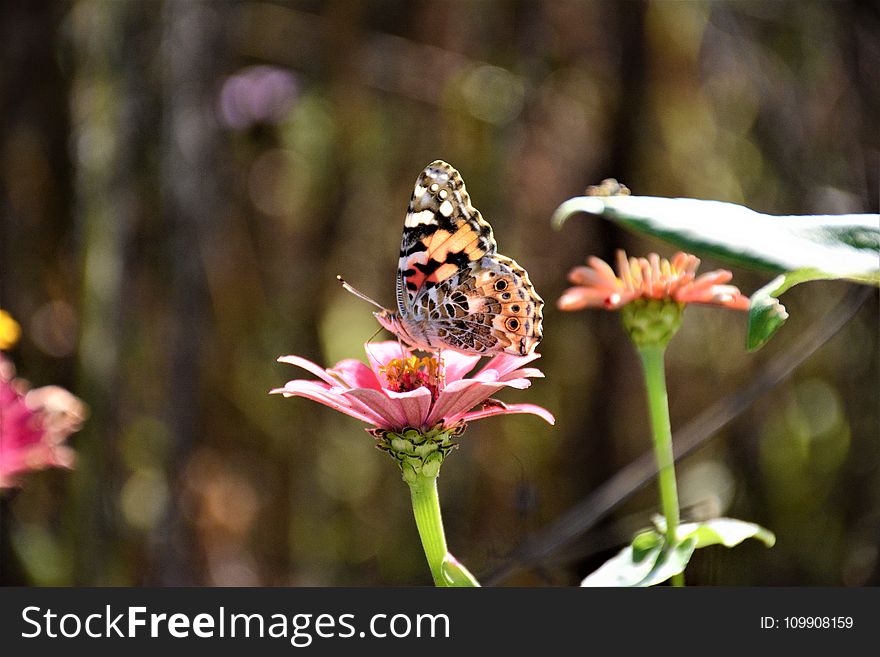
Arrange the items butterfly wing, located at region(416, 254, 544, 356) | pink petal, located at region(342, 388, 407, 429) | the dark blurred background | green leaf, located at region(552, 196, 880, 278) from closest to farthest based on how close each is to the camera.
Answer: green leaf, located at region(552, 196, 880, 278) < pink petal, located at region(342, 388, 407, 429) < butterfly wing, located at region(416, 254, 544, 356) < the dark blurred background

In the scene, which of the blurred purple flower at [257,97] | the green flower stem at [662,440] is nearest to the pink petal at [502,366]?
the green flower stem at [662,440]

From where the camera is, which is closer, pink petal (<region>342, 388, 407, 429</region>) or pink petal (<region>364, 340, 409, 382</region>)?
pink petal (<region>342, 388, 407, 429</region>)

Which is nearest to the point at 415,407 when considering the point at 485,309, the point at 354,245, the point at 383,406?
the point at 383,406

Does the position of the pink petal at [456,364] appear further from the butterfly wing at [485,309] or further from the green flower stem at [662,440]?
the green flower stem at [662,440]

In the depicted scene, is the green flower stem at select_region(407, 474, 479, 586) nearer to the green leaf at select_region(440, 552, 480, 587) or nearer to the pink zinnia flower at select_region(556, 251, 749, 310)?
the green leaf at select_region(440, 552, 480, 587)

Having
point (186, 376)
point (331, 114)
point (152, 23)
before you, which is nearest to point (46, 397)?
point (186, 376)

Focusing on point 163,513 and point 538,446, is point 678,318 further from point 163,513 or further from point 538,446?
point 538,446

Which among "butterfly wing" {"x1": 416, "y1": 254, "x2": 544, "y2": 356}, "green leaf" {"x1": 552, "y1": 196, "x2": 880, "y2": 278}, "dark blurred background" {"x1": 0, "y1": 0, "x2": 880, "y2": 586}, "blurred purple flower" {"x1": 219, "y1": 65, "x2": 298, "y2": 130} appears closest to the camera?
"green leaf" {"x1": 552, "y1": 196, "x2": 880, "y2": 278}

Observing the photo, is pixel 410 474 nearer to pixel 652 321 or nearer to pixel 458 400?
pixel 458 400

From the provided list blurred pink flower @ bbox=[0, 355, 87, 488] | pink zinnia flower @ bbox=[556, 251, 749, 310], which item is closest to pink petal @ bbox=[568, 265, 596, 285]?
pink zinnia flower @ bbox=[556, 251, 749, 310]
